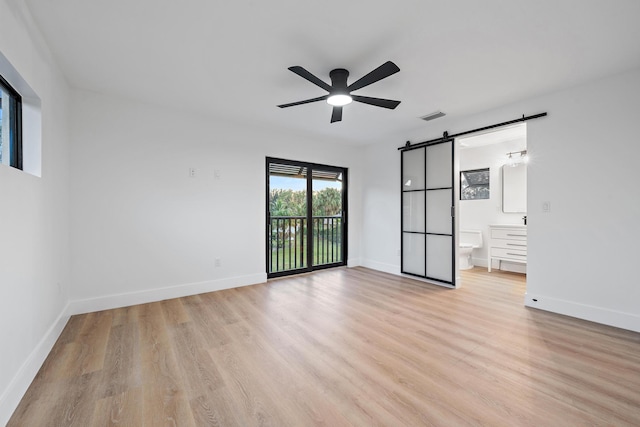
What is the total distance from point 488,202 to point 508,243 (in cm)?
103

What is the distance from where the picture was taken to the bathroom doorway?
189 inches

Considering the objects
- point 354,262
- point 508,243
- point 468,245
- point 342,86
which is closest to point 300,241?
point 354,262

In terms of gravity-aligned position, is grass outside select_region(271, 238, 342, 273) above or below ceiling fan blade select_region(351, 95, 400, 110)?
below

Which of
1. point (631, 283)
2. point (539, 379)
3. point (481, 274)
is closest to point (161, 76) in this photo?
point (539, 379)

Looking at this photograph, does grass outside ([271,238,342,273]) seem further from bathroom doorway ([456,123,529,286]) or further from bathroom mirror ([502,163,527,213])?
bathroom mirror ([502,163,527,213])

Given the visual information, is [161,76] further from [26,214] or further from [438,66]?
[438,66]

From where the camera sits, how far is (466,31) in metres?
2.02

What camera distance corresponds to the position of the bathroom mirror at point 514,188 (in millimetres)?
4965

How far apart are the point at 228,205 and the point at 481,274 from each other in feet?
15.0

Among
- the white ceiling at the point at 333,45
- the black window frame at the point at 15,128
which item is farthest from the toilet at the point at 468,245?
the black window frame at the point at 15,128

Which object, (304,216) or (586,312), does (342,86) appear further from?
(586,312)

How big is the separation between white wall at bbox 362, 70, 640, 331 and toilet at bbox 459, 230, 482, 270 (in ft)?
6.45

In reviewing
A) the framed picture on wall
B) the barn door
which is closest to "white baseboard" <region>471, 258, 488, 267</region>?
the framed picture on wall

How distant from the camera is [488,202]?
5465 mm
